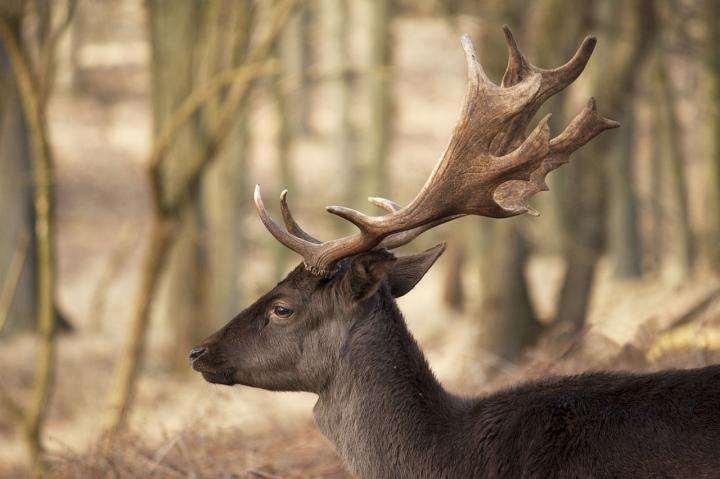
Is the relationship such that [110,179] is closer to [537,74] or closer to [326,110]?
[326,110]

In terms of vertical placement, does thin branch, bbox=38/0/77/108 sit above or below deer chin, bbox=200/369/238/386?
above

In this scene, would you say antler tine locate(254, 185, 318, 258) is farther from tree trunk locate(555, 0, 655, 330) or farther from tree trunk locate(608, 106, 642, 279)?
tree trunk locate(608, 106, 642, 279)

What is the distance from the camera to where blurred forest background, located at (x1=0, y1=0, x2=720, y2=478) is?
345 inches

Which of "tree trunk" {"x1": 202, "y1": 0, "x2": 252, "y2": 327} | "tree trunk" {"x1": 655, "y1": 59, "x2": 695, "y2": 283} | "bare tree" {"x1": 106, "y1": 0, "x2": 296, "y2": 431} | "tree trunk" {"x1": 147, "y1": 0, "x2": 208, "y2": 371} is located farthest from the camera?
"tree trunk" {"x1": 655, "y1": 59, "x2": 695, "y2": 283}

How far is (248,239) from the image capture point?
95.6ft

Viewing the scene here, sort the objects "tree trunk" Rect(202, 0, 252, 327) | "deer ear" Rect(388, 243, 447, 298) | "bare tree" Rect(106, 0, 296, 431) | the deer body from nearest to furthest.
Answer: the deer body → "deer ear" Rect(388, 243, 447, 298) → "bare tree" Rect(106, 0, 296, 431) → "tree trunk" Rect(202, 0, 252, 327)

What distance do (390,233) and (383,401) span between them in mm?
814

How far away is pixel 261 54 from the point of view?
10406 millimetres

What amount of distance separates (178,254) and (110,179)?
1713 centimetres

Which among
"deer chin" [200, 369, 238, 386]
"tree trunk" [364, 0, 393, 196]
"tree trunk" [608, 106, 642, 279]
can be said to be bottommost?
Result: "tree trunk" [608, 106, 642, 279]

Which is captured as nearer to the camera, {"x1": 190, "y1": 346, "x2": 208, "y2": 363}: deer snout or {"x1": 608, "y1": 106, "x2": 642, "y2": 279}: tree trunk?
{"x1": 190, "y1": 346, "x2": 208, "y2": 363}: deer snout

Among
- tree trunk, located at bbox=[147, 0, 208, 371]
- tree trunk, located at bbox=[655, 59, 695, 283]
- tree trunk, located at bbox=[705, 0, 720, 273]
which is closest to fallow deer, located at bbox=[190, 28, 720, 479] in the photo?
tree trunk, located at bbox=[147, 0, 208, 371]

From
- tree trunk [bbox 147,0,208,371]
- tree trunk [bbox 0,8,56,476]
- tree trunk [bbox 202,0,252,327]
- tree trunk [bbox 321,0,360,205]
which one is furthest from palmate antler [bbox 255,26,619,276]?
tree trunk [bbox 321,0,360,205]

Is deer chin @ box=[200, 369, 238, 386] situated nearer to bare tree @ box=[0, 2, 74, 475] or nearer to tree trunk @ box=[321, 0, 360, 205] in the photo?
bare tree @ box=[0, 2, 74, 475]
